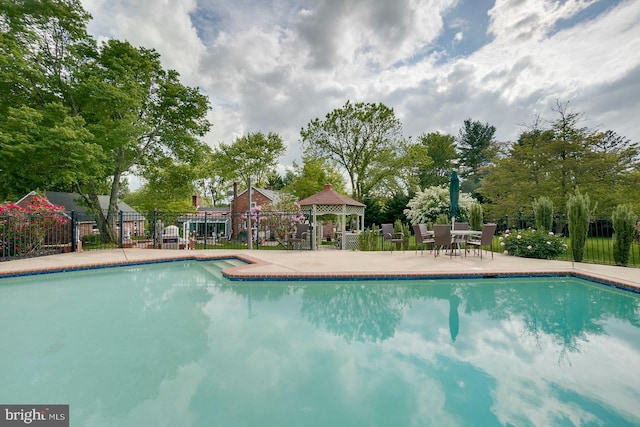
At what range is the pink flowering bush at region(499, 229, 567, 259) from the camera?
9398 mm

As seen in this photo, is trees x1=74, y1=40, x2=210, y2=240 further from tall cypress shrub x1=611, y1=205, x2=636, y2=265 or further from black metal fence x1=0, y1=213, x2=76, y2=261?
tall cypress shrub x1=611, y1=205, x2=636, y2=265

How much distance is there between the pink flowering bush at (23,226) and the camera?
951cm

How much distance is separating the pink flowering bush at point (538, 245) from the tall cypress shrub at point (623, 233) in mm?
1364

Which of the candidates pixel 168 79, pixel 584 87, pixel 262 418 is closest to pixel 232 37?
pixel 168 79

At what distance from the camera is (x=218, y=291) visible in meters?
6.53

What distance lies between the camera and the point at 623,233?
26.1 feet

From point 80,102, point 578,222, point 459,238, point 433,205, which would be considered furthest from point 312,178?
point 578,222

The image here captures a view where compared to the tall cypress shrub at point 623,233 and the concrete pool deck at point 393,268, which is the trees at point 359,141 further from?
the tall cypress shrub at point 623,233

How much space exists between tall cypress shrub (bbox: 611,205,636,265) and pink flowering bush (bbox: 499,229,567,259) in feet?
4.48

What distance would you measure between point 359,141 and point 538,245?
58.6 feet

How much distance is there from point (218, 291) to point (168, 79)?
16629 millimetres

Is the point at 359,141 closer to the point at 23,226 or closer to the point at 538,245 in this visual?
the point at 538,245

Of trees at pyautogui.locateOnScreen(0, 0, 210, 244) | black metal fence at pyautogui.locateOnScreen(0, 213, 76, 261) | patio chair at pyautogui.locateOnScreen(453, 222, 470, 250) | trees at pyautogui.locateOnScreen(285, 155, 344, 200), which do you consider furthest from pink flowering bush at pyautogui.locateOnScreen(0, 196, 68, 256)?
trees at pyautogui.locateOnScreen(285, 155, 344, 200)

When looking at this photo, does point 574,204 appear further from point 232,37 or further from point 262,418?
point 232,37
